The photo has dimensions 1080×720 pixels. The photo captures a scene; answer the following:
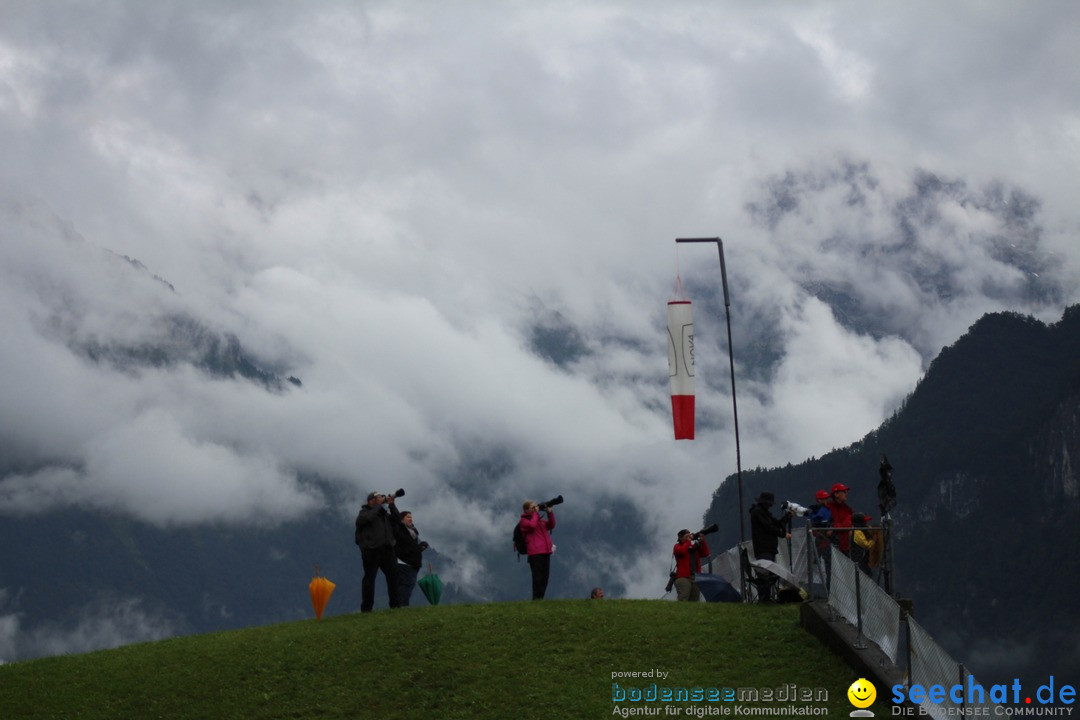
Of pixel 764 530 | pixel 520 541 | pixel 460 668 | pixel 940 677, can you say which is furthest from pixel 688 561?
pixel 940 677

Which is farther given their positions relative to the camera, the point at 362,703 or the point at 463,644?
the point at 463,644

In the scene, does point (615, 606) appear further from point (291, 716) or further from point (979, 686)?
point (979, 686)

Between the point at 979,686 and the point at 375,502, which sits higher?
the point at 375,502

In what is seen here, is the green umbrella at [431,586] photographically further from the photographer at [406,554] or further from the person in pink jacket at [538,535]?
the person in pink jacket at [538,535]

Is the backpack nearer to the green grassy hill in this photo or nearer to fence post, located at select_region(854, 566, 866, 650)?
the green grassy hill

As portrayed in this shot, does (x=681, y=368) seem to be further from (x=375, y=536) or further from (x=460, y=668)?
(x=460, y=668)

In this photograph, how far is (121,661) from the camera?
93.9 feet

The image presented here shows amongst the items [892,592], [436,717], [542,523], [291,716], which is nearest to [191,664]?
[291,716]

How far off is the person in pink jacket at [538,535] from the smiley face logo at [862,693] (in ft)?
32.3

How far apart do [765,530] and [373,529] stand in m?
8.31

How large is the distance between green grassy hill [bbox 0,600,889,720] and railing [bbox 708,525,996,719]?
790 millimetres

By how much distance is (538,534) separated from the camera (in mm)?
31859

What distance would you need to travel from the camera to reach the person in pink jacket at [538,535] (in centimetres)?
3170

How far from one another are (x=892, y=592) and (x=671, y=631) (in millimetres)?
4509
